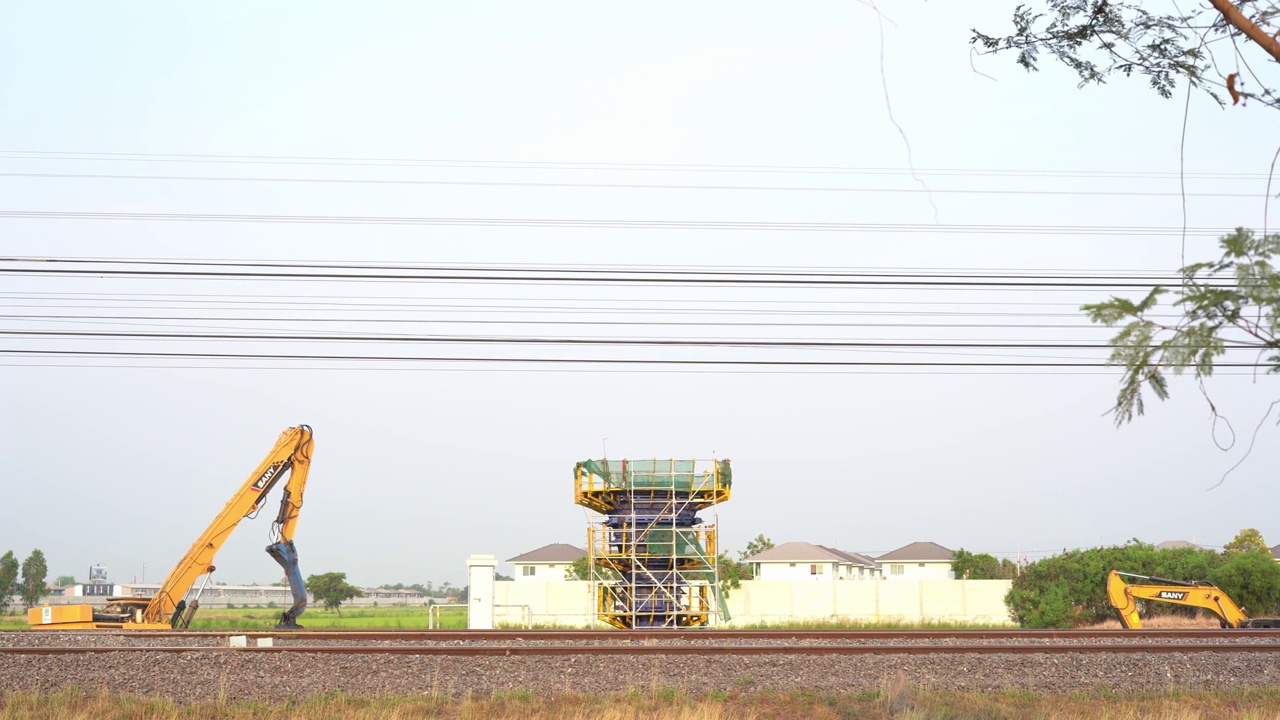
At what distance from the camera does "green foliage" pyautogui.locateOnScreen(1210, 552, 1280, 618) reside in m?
31.7

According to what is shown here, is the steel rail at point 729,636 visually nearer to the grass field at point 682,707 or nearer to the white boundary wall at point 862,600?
the grass field at point 682,707

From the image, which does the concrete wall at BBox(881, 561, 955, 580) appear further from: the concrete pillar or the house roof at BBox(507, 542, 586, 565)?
the concrete pillar

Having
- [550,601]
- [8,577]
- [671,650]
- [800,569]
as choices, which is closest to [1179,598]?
[671,650]

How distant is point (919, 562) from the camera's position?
82.6 metres

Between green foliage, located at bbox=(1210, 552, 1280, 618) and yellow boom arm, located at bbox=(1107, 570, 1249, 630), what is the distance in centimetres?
706

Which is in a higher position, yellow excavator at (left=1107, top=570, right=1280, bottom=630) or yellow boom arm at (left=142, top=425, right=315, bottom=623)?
Answer: yellow boom arm at (left=142, top=425, right=315, bottom=623)

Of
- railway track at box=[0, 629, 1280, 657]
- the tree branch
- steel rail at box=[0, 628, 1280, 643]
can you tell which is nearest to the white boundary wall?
railway track at box=[0, 629, 1280, 657]

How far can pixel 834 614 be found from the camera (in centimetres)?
3641

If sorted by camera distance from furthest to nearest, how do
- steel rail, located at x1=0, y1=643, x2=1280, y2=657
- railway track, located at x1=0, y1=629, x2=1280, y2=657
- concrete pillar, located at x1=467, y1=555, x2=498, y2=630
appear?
1. concrete pillar, located at x1=467, y1=555, x2=498, y2=630
2. railway track, located at x1=0, y1=629, x2=1280, y2=657
3. steel rail, located at x1=0, y1=643, x2=1280, y2=657

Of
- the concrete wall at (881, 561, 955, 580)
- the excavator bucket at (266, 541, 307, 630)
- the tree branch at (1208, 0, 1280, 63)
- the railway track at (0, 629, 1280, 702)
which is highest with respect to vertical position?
the tree branch at (1208, 0, 1280, 63)

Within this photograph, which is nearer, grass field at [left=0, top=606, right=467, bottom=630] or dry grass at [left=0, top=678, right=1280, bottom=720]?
dry grass at [left=0, top=678, right=1280, bottom=720]

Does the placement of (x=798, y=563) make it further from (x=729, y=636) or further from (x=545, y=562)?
(x=729, y=636)

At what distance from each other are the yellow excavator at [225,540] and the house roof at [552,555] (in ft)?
163

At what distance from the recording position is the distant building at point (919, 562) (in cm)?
8094
